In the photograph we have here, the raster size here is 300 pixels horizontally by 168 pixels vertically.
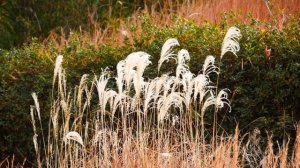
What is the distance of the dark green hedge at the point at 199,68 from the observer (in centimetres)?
635

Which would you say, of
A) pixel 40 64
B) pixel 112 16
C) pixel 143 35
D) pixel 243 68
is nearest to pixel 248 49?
pixel 243 68

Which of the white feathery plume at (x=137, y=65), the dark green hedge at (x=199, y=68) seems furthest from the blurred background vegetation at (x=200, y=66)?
the white feathery plume at (x=137, y=65)

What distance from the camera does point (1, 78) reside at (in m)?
7.18

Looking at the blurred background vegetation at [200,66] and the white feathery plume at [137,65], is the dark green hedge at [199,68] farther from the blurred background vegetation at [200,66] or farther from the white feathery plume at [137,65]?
the white feathery plume at [137,65]

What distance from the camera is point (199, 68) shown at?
6.68 m

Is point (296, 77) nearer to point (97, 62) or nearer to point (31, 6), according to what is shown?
point (97, 62)

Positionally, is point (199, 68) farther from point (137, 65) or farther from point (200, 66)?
point (137, 65)

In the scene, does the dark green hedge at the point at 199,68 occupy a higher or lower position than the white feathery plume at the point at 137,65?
higher

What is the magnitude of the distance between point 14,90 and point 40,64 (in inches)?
15.6

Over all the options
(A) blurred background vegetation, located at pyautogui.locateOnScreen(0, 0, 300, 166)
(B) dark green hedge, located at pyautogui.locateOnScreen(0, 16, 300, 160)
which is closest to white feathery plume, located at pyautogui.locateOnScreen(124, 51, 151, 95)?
(B) dark green hedge, located at pyautogui.locateOnScreen(0, 16, 300, 160)

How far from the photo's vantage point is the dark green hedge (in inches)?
250

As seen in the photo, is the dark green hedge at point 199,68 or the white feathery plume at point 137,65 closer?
the white feathery plume at point 137,65

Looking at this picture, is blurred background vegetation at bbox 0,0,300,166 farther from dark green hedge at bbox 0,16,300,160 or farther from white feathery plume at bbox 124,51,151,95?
white feathery plume at bbox 124,51,151,95

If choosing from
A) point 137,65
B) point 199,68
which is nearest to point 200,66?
point 199,68
